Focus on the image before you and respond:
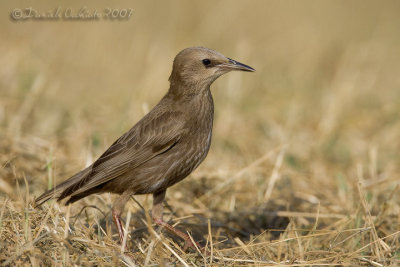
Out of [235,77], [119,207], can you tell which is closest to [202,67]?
[119,207]

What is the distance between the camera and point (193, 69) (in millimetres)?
5488

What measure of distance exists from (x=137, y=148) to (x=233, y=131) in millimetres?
3457

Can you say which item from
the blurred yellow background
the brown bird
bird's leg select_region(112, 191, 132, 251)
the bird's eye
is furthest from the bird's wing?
the blurred yellow background

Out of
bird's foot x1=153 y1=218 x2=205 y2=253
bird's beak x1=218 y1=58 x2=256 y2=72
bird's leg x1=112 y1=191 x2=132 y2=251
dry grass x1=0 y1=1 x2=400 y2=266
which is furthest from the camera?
bird's beak x1=218 y1=58 x2=256 y2=72

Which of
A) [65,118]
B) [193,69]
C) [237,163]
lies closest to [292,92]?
[237,163]

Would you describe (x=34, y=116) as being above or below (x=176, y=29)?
below

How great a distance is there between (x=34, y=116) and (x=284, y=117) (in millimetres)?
3730

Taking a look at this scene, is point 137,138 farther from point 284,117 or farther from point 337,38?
point 337,38

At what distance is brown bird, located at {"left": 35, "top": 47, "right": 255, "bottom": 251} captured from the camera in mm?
5191

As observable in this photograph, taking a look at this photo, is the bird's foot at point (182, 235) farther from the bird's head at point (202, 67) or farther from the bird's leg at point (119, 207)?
the bird's head at point (202, 67)

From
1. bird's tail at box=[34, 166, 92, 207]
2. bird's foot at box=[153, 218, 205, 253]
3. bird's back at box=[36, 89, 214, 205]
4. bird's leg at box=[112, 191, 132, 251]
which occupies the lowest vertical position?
bird's foot at box=[153, 218, 205, 253]

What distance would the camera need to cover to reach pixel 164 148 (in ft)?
17.1

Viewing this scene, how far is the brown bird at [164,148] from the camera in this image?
5191 millimetres

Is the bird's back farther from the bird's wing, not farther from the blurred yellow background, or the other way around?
the blurred yellow background
